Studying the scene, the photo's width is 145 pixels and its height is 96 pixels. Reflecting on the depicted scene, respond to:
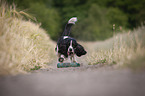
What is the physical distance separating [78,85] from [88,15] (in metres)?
19.6

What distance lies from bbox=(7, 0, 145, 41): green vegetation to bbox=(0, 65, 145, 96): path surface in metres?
12.5

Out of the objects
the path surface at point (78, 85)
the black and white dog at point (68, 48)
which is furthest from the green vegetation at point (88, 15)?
the path surface at point (78, 85)

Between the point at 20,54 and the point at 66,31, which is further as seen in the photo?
the point at 66,31

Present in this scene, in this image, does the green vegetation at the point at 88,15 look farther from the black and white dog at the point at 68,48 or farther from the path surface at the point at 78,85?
the path surface at the point at 78,85

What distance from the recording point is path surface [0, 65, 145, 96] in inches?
67.4

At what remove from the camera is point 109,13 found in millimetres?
25250

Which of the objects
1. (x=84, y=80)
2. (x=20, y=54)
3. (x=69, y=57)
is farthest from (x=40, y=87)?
(x=69, y=57)

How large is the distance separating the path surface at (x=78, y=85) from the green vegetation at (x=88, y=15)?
41.1ft

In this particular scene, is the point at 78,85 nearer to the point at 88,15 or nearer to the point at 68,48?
the point at 68,48

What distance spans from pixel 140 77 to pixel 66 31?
2.44 m

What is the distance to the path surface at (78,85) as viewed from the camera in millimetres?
1711

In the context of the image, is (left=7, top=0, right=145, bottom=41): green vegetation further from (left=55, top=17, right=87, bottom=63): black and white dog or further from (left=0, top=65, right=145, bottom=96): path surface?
(left=0, top=65, right=145, bottom=96): path surface

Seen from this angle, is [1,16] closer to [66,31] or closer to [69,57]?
[66,31]

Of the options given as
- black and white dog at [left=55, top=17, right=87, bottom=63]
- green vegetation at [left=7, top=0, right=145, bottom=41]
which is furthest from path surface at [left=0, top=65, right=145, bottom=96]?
green vegetation at [left=7, top=0, right=145, bottom=41]
